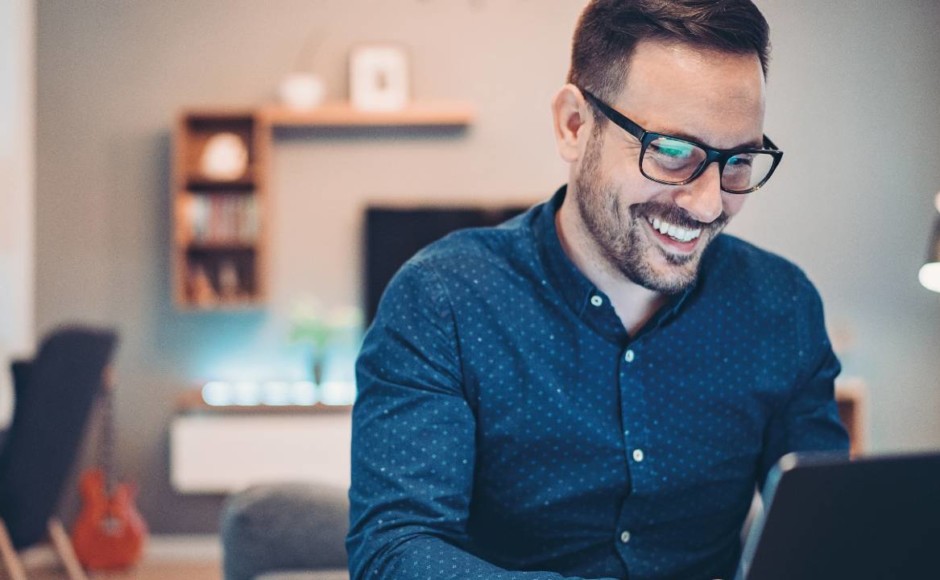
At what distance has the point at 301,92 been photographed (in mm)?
3955

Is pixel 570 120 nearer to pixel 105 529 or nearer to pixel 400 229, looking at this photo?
pixel 400 229

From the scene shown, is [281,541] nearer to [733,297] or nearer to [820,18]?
[733,297]

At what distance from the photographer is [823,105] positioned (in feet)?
13.6

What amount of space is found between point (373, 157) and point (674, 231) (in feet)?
10.3

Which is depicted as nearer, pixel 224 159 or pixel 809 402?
pixel 809 402

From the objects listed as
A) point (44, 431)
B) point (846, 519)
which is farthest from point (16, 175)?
point (846, 519)

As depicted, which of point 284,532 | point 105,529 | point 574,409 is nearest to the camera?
point 574,409

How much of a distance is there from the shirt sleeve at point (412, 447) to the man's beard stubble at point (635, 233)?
20 centimetres

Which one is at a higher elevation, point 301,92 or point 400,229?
point 301,92

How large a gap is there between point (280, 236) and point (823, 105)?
232 cm

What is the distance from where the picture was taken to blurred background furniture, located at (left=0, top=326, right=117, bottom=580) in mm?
2578

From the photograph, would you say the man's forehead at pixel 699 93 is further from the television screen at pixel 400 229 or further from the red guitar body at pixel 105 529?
the red guitar body at pixel 105 529

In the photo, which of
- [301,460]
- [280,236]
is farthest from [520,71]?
[301,460]

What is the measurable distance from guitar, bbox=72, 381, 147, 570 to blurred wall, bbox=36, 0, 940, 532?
27cm
